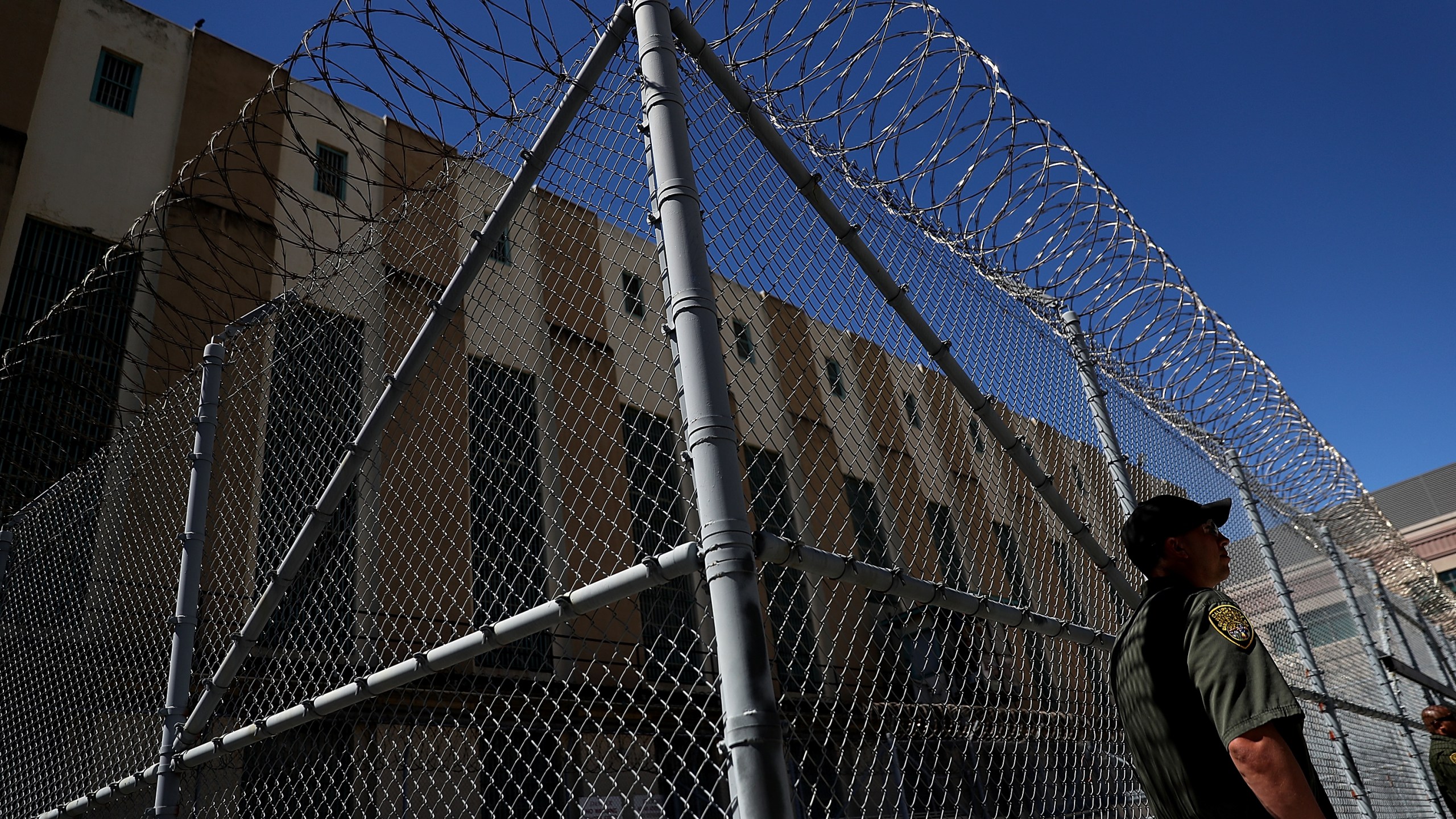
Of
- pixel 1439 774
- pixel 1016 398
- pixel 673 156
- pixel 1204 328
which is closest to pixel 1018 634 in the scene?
pixel 1439 774

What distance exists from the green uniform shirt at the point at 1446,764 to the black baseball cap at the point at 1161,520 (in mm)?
5802

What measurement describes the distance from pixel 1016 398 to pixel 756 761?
11.0 ft

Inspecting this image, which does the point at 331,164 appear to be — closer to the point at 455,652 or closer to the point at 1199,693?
the point at 455,652

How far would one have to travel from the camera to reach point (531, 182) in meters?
2.76

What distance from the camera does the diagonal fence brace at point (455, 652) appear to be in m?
1.84

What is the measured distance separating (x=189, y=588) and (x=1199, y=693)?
3.41 m

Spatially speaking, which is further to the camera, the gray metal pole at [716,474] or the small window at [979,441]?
the small window at [979,441]

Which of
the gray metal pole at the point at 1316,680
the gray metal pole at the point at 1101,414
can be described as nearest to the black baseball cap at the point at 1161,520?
the gray metal pole at the point at 1101,414

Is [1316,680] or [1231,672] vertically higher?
[1316,680]

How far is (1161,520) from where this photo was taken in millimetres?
2199

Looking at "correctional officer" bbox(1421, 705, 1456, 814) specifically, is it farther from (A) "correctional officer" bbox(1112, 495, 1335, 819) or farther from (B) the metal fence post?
(B) the metal fence post

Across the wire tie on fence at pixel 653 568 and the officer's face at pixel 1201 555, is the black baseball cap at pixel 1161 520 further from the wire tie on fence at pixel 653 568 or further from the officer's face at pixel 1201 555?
the wire tie on fence at pixel 653 568

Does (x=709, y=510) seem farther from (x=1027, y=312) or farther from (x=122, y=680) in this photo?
(x=122, y=680)

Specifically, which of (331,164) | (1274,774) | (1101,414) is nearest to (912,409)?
(1101,414)
